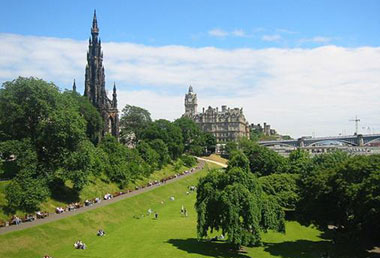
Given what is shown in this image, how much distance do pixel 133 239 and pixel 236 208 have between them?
10981 millimetres

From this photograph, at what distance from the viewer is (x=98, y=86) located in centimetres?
10869

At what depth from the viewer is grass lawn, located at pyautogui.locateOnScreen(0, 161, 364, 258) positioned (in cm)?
3300

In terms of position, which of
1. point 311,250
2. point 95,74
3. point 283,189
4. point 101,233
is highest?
point 95,74

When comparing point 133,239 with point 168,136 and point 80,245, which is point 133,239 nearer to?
point 80,245

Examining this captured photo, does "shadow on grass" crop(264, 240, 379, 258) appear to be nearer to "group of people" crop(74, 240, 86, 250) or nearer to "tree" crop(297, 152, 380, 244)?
"tree" crop(297, 152, 380, 244)


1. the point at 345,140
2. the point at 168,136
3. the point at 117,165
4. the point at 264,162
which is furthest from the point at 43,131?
the point at 345,140

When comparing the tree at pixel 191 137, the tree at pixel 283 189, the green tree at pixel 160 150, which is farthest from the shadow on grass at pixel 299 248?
the tree at pixel 191 137

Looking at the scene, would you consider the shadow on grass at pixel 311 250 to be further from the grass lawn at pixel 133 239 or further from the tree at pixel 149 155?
the tree at pixel 149 155

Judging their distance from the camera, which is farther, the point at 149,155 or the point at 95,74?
the point at 95,74

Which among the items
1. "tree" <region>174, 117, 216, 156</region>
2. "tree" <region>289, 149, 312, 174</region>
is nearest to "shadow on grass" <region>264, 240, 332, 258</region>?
"tree" <region>289, 149, 312, 174</region>

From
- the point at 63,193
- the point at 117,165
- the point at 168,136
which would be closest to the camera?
the point at 63,193

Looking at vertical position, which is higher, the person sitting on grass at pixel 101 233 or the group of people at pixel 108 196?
the group of people at pixel 108 196

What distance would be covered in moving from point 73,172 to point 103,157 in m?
13.6

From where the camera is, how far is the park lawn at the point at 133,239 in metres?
33.0
